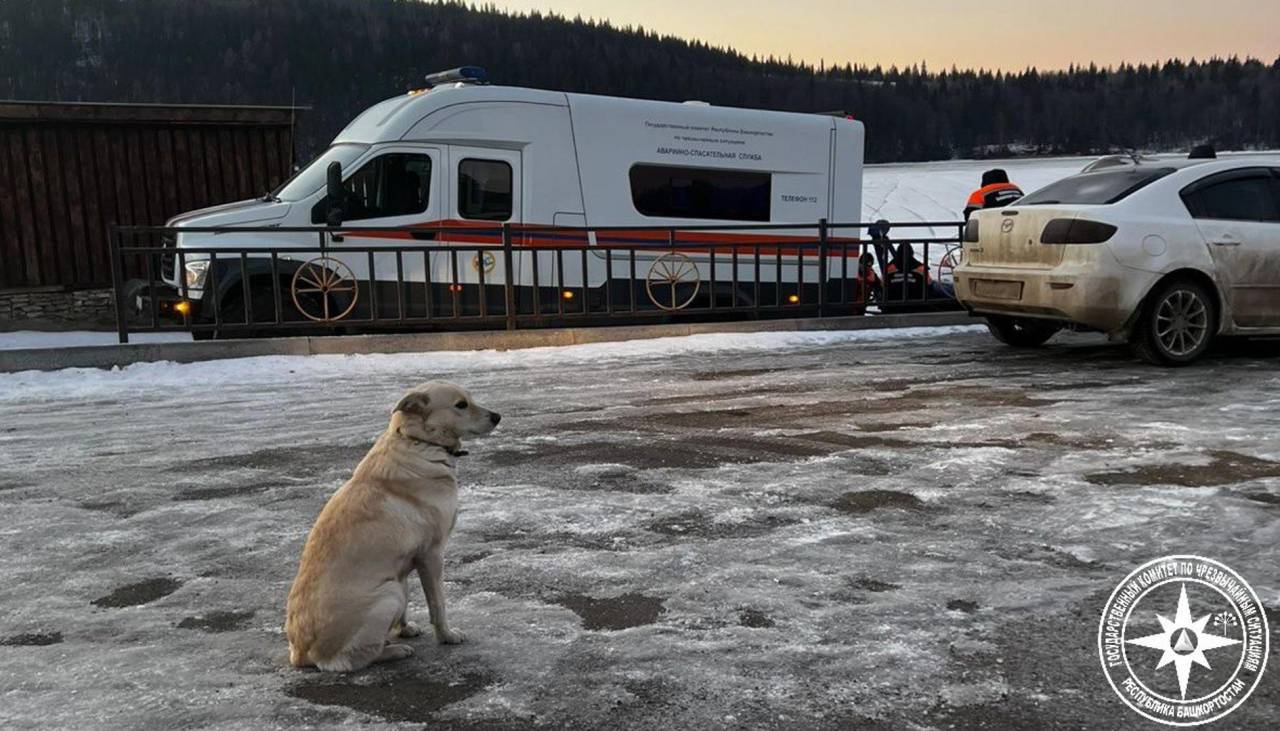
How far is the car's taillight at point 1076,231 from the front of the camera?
25.4ft

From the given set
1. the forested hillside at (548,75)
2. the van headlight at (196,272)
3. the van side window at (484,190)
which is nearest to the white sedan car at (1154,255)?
the van side window at (484,190)

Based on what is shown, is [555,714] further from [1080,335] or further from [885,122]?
[885,122]

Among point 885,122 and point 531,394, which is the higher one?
point 885,122

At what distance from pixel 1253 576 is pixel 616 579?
2363 mm

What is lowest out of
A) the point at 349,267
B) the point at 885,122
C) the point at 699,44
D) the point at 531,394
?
the point at 531,394

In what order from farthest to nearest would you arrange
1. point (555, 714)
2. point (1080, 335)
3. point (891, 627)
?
point (1080, 335), point (891, 627), point (555, 714)

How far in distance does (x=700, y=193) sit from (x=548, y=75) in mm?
75492

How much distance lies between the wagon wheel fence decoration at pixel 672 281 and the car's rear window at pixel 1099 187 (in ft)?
15.0

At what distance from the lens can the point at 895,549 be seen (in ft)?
12.4

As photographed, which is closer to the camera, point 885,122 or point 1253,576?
point 1253,576

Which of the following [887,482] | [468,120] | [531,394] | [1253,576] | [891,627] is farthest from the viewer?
[468,120]

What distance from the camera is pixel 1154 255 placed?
7.76m

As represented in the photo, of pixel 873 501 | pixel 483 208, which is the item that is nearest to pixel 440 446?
pixel 873 501

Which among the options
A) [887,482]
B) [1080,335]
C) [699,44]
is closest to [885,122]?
[699,44]
